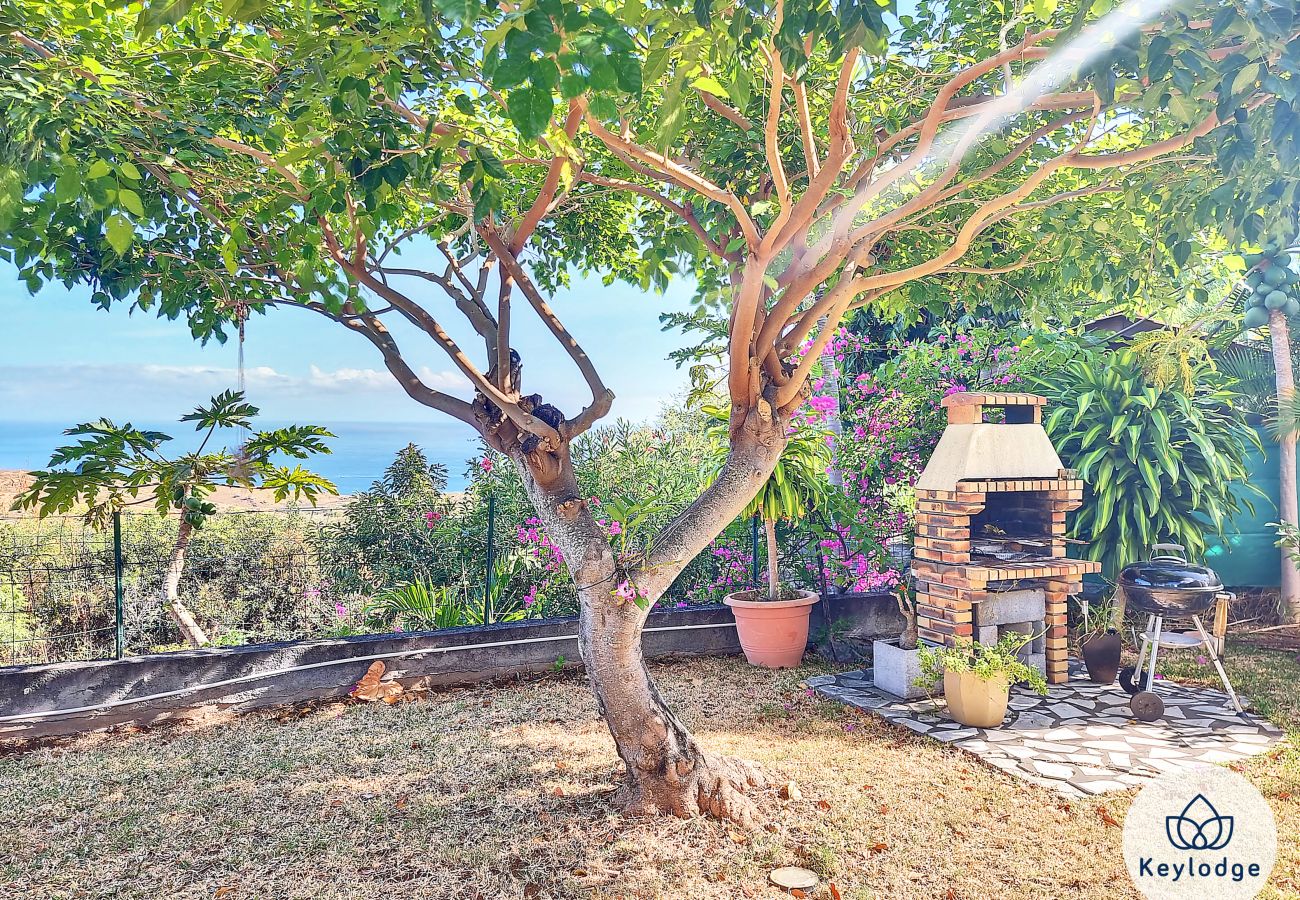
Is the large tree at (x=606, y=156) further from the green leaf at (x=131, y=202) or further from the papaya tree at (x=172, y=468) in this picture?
the papaya tree at (x=172, y=468)

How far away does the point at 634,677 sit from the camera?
9.73ft

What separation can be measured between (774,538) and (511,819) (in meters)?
2.82

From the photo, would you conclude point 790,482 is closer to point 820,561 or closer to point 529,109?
point 820,561

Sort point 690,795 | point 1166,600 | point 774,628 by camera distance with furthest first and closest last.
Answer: point 774,628 < point 1166,600 < point 690,795

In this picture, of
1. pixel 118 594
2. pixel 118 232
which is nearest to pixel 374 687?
pixel 118 594

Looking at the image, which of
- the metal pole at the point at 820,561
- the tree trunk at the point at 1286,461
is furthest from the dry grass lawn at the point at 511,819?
the tree trunk at the point at 1286,461

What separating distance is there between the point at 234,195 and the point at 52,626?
398cm

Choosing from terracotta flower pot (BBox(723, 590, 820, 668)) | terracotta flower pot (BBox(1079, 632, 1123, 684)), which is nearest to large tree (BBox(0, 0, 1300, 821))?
terracotta flower pot (BBox(723, 590, 820, 668))

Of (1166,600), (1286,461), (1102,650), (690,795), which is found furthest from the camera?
(1286,461)

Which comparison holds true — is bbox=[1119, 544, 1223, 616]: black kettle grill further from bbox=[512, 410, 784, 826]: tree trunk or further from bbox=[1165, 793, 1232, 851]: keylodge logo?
bbox=[512, 410, 784, 826]: tree trunk

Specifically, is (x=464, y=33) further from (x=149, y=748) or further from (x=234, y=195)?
(x=149, y=748)

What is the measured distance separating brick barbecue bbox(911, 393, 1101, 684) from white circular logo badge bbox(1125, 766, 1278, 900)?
139 cm

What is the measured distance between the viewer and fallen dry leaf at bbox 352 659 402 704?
4.65 meters

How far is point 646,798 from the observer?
2.95m
